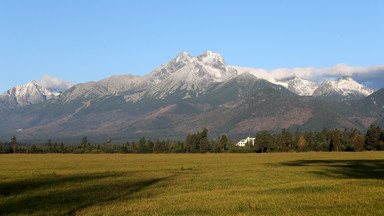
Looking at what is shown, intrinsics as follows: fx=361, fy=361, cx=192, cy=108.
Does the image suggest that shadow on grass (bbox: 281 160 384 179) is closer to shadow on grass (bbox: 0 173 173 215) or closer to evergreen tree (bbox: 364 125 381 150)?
shadow on grass (bbox: 0 173 173 215)

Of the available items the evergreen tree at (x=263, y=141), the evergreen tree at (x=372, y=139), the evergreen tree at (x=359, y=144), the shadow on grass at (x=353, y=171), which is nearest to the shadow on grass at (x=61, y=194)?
the shadow on grass at (x=353, y=171)

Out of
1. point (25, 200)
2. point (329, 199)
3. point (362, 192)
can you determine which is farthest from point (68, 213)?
point (362, 192)

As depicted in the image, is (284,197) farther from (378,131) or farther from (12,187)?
(378,131)

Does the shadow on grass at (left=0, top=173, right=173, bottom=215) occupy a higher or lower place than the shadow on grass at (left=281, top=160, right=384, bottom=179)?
lower

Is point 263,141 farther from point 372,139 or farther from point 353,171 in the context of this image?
point 353,171

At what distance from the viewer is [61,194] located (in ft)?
107

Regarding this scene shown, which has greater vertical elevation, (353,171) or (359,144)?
(359,144)

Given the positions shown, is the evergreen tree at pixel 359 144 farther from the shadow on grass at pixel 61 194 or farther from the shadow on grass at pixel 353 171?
the shadow on grass at pixel 61 194

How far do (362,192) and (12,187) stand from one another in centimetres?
3262

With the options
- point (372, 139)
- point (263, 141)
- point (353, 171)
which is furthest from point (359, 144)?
point (353, 171)

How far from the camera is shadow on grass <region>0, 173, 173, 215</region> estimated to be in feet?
85.9

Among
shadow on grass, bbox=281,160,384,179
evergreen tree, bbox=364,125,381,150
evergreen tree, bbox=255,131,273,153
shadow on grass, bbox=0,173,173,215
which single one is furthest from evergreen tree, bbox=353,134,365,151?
shadow on grass, bbox=0,173,173,215

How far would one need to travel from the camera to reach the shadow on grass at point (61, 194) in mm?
26188

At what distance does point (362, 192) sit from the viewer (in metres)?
28.9
